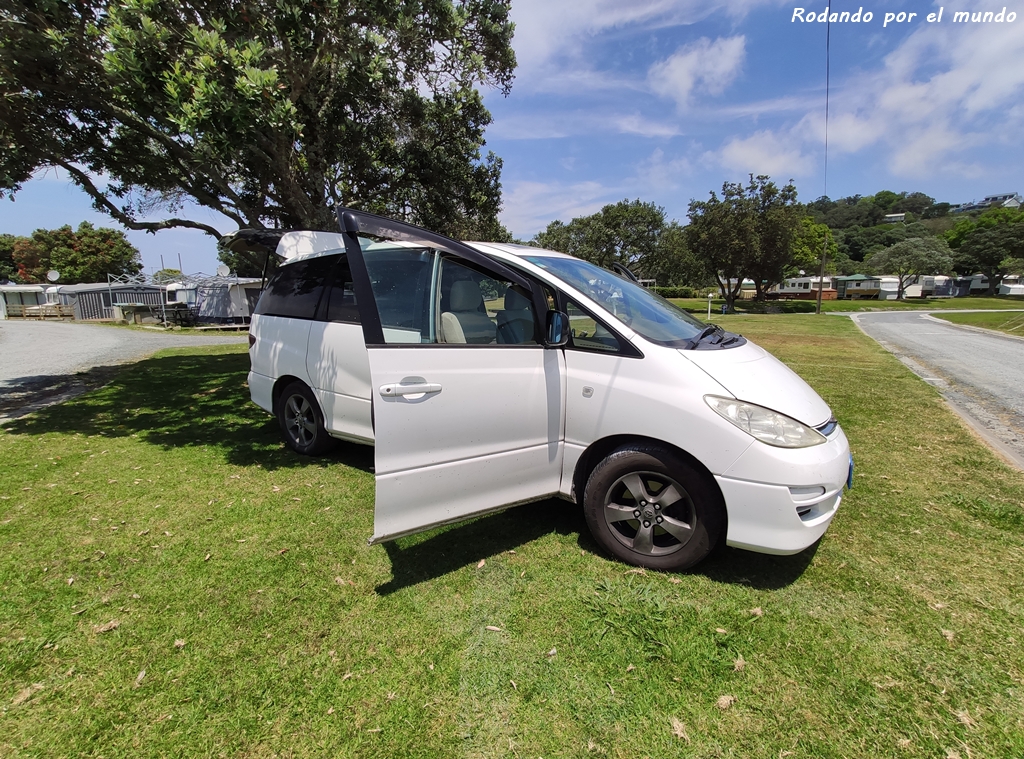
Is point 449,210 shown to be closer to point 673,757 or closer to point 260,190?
point 260,190

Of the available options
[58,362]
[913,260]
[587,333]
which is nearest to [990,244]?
[913,260]

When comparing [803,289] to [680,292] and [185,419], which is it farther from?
[185,419]

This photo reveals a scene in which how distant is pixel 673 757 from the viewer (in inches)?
72.2

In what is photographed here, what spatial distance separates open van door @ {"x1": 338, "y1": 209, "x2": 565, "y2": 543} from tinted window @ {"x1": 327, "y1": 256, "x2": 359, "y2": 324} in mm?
1412

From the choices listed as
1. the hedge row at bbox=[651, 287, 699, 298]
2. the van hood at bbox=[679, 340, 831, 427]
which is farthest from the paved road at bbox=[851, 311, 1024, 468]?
the hedge row at bbox=[651, 287, 699, 298]

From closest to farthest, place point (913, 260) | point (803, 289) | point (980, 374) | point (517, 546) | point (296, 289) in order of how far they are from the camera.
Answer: point (517, 546) < point (296, 289) < point (980, 374) < point (913, 260) < point (803, 289)

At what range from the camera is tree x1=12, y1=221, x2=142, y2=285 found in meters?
53.9

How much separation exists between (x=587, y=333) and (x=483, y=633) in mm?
1798

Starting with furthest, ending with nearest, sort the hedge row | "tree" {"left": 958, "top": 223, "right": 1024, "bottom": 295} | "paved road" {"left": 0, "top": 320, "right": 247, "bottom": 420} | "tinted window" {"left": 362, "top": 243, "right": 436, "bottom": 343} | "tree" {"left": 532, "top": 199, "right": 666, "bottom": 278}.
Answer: the hedge row → "tree" {"left": 958, "top": 223, "right": 1024, "bottom": 295} → "tree" {"left": 532, "top": 199, "right": 666, "bottom": 278} → "paved road" {"left": 0, "top": 320, "right": 247, "bottom": 420} → "tinted window" {"left": 362, "top": 243, "right": 436, "bottom": 343}

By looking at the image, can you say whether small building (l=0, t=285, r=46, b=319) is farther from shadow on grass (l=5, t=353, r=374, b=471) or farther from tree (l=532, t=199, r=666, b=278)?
tree (l=532, t=199, r=666, b=278)

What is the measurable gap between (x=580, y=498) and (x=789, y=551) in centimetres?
118

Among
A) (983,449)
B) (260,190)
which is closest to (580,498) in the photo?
(983,449)

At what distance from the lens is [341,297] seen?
4293 millimetres

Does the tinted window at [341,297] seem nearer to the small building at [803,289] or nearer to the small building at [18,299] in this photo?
the small building at [18,299]
